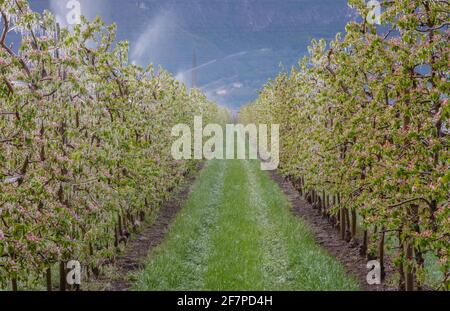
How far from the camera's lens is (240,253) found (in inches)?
422

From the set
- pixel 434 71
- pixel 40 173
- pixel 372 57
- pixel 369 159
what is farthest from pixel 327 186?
pixel 40 173

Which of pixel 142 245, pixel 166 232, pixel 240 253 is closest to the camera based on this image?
pixel 240 253

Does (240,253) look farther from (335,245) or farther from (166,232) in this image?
(166,232)

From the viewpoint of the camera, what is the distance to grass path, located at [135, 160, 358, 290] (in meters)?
8.94

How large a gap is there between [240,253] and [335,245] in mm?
2918

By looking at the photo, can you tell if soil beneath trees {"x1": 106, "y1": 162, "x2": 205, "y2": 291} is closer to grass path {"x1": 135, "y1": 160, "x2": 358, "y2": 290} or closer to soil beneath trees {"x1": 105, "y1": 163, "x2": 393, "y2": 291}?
soil beneath trees {"x1": 105, "y1": 163, "x2": 393, "y2": 291}

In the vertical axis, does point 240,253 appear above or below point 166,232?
below

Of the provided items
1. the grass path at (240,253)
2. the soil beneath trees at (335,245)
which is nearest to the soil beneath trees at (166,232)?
the soil beneath trees at (335,245)

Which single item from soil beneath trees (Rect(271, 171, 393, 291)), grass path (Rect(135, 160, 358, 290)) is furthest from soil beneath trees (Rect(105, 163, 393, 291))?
grass path (Rect(135, 160, 358, 290))

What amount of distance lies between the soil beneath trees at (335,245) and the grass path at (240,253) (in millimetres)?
401

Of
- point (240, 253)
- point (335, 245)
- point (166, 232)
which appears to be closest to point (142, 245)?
point (166, 232)

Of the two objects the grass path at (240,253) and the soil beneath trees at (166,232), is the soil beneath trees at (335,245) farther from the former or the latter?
the grass path at (240,253)

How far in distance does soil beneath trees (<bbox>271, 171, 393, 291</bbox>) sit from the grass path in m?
0.40
